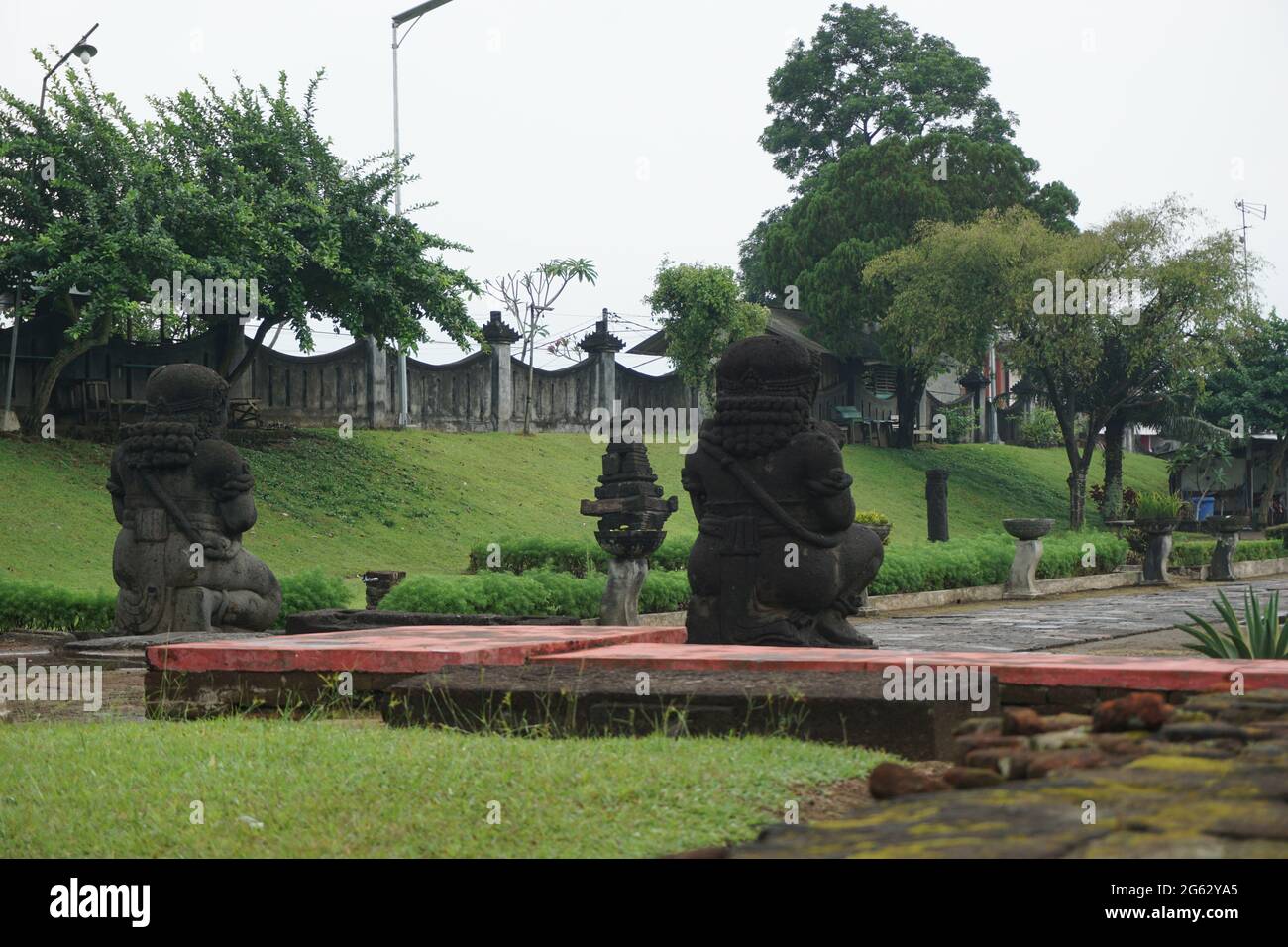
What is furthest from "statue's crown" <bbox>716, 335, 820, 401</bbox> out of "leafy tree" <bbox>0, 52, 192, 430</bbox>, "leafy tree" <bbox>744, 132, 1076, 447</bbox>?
"leafy tree" <bbox>744, 132, 1076, 447</bbox>

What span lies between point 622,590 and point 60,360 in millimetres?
12140

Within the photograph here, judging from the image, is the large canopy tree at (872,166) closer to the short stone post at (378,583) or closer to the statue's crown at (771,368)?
the short stone post at (378,583)

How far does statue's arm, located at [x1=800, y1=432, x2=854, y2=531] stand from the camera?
299 inches

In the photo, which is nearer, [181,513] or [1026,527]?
[181,513]

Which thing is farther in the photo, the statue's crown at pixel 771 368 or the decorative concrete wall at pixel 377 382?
the decorative concrete wall at pixel 377 382

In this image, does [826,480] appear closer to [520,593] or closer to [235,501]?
[235,501]

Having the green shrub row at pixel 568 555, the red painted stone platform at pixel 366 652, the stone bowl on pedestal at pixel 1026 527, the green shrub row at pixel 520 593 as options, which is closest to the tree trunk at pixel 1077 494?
the stone bowl on pedestal at pixel 1026 527

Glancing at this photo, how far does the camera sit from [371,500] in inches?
883

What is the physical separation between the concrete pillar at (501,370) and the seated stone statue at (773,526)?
2067 centimetres

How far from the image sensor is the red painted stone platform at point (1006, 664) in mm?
5250

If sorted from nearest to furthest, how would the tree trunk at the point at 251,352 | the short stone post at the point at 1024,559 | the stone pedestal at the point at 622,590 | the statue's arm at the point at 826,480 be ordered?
the statue's arm at the point at 826,480
the stone pedestal at the point at 622,590
the short stone post at the point at 1024,559
the tree trunk at the point at 251,352

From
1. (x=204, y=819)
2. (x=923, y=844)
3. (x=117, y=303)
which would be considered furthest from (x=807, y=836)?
(x=117, y=303)

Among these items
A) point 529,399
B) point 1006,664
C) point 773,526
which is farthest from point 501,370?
point 1006,664
